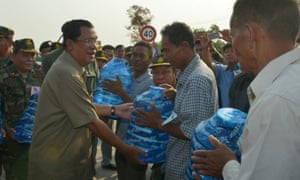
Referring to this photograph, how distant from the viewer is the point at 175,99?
2.81m

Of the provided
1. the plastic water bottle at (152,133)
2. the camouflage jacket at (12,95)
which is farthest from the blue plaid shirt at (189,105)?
the camouflage jacket at (12,95)

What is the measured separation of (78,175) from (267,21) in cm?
210

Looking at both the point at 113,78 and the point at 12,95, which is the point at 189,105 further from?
the point at 12,95

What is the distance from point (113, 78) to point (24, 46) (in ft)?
5.10

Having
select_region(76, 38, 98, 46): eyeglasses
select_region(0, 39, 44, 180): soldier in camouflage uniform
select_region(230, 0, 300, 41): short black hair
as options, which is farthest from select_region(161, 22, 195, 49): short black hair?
select_region(0, 39, 44, 180): soldier in camouflage uniform

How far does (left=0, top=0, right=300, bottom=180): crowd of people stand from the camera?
109 centimetres

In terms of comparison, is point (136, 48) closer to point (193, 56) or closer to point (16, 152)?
point (193, 56)

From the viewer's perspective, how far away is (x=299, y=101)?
3.44 feet

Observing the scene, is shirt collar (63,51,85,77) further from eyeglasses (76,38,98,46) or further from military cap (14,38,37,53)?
military cap (14,38,37,53)

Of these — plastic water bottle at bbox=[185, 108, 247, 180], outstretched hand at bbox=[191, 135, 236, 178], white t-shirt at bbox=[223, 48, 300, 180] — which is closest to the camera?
white t-shirt at bbox=[223, 48, 300, 180]

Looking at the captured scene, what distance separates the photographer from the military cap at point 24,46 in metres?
4.67

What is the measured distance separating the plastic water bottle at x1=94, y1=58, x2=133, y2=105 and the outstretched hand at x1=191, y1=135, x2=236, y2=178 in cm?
239

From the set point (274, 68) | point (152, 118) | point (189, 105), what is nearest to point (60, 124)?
point (152, 118)

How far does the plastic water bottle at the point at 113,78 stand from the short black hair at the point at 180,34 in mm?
1329
